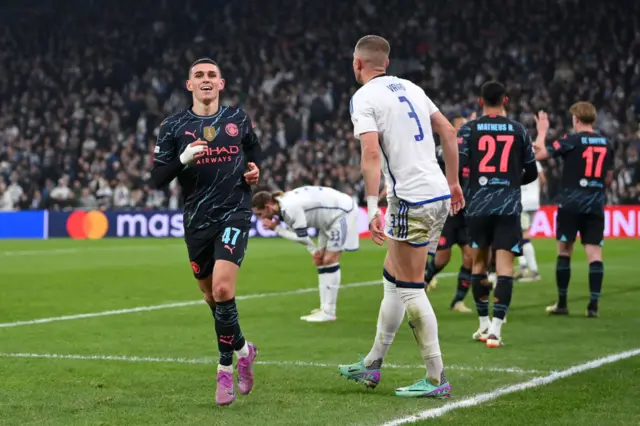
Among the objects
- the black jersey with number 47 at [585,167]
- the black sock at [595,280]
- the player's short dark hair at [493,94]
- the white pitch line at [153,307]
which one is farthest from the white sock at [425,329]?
the white pitch line at [153,307]

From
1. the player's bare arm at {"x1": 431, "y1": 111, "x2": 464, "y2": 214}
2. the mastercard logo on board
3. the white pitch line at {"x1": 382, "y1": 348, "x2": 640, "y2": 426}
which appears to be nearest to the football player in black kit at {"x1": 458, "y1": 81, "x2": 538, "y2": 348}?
the white pitch line at {"x1": 382, "y1": 348, "x2": 640, "y2": 426}

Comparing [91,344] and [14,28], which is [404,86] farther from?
[14,28]

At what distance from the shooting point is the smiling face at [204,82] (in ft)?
24.4

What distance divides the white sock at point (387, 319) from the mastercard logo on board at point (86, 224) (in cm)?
2482

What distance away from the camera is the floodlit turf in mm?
6688

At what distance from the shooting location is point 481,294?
10.4 metres

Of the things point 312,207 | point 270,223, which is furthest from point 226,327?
point 312,207

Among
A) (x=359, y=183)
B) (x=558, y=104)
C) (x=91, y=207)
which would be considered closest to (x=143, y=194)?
(x=91, y=207)

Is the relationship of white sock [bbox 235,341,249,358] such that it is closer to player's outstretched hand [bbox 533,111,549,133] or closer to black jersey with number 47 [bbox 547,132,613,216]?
player's outstretched hand [bbox 533,111,549,133]

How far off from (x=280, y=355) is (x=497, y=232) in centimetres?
228

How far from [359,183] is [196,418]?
25541 mm

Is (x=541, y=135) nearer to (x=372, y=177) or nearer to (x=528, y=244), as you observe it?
(x=372, y=177)

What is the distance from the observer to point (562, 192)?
12250 mm

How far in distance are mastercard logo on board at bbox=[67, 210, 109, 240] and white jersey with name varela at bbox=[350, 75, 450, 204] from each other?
82.8 ft
